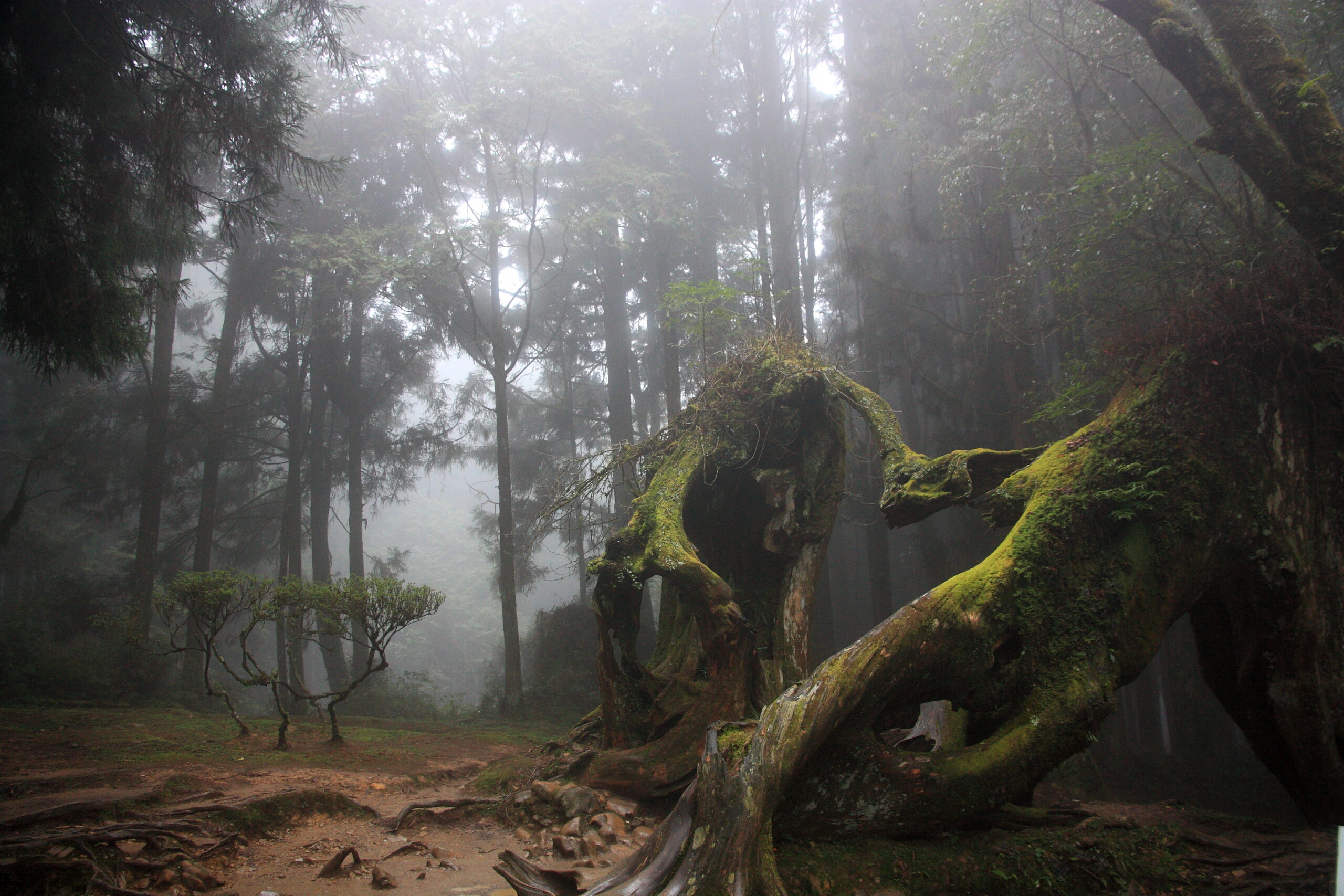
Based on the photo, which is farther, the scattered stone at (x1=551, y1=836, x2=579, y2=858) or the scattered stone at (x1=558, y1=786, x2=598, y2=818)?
the scattered stone at (x1=558, y1=786, x2=598, y2=818)

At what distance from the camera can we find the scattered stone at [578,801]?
532cm

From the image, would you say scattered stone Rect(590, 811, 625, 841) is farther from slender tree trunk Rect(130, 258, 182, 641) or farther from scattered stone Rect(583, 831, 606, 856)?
slender tree trunk Rect(130, 258, 182, 641)

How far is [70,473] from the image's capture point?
15.1 meters

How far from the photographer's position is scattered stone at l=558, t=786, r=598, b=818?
5.32m

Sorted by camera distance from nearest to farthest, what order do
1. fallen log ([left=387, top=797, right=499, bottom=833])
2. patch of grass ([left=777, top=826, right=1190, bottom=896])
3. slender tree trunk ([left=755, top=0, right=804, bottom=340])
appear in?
1. patch of grass ([left=777, top=826, right=1190, bottom=896])
2. fallen log ([left=387, top=797, right=499, bottom=833])
3. slender tree trunk ([left=755, top=0, right=804, bottom=340])

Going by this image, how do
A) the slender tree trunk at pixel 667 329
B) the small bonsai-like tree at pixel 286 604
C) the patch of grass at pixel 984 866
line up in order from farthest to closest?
the slender tree trunk at pixel 667 329, the small bonsai-like tree at pixel 286 604, the patch of grass at pixel 984 866

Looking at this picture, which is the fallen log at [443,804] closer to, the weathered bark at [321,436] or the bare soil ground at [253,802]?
the bare soil ground at [253,802]

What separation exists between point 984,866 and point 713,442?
16.2 ft

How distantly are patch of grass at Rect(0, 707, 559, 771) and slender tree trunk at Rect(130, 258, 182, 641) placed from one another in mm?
2020

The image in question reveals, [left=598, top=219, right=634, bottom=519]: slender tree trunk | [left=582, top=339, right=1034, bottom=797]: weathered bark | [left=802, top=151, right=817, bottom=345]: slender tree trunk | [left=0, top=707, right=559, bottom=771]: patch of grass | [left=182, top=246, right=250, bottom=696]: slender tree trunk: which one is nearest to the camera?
[left=582, top=339, right=1034, bottom=797]: weathered bark

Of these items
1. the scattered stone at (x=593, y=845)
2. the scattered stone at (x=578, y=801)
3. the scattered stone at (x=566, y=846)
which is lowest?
the scattered stone at (x=593, y=845)

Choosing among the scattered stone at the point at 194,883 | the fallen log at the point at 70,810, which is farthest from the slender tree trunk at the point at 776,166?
the scattered stone at the point at 194,883

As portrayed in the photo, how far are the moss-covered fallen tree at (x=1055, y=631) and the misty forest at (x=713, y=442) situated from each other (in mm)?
33

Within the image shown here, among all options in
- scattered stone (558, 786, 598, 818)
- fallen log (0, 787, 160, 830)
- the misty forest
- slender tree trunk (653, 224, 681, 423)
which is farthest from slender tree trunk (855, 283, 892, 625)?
fallen log (0, 787, 160, 830)
